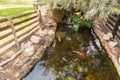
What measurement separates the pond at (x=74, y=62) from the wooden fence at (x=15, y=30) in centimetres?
132

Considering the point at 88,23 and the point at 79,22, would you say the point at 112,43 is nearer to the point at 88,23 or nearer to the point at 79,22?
the point at 88,23

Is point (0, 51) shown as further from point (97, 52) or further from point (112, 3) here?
point (112, 3)

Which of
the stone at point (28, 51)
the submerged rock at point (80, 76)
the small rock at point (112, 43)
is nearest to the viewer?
the submerged rock at point (80, 76)

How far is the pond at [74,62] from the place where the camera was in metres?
5.16

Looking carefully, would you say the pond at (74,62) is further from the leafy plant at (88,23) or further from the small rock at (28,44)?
the leafy plant at (88,23)

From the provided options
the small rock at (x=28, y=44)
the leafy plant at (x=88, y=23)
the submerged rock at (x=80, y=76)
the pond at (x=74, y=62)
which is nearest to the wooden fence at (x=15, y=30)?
the small rock at (x=28, y=44)

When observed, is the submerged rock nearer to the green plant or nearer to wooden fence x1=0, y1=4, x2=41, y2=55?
wooden fence x1=0, y1=4, x2=41, y2=55

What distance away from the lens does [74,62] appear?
601cm

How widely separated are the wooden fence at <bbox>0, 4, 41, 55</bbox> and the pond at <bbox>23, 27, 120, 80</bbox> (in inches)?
51.8

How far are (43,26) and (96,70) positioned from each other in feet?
15.8

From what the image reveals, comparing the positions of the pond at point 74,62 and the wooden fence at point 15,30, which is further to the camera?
the wooden fence at point 15,30

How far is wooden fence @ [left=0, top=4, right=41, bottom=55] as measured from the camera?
18.2 ft

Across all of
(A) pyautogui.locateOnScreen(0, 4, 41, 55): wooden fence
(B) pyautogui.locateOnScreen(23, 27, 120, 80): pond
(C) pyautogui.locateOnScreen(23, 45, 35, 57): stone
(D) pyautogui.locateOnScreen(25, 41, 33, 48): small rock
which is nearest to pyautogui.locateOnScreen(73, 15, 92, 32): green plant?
(B) pyautogui.locateOnScreen(23, 27, 120, 80): pond

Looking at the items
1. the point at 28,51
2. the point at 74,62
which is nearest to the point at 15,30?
the point at 28,51
